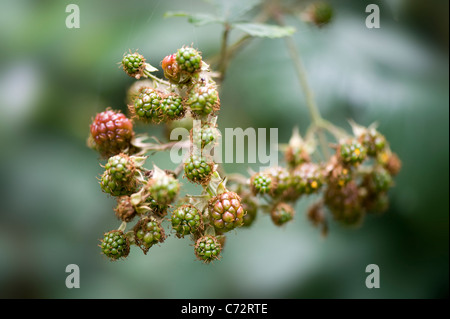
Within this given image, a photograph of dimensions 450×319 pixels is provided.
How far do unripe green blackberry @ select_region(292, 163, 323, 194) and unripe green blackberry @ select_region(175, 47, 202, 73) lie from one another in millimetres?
644

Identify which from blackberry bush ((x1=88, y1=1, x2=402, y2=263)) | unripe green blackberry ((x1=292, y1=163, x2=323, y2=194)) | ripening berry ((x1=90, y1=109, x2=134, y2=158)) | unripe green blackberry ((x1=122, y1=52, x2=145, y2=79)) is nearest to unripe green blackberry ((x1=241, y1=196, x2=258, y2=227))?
blackberry bush ((x1=88, y1=1, x2=402, y2=263))

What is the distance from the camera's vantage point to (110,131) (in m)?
1.64

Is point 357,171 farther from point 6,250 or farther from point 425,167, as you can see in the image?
point 6,250

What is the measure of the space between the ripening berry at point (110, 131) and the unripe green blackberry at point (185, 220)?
0.37 m

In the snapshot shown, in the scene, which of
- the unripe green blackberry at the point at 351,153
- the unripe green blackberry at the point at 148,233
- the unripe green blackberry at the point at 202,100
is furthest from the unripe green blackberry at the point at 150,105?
the unripe green blackberry at the point at 351,153

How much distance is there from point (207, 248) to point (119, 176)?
39cm

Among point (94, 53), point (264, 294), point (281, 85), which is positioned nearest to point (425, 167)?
point (281, 85)

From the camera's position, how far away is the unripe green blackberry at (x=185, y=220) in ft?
Answer: 4.85

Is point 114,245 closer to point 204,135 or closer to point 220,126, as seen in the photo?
→ point 204,135

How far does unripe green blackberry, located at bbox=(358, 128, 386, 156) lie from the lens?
6.35ft

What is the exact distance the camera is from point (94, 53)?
262cm

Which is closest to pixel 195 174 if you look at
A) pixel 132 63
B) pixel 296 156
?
pixel 132 63

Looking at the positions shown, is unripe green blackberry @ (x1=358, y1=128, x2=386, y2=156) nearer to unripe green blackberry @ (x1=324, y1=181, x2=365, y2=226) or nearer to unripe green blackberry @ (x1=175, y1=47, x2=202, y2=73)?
unripe green blackberry @ (x1=324, y1=181, x2=365, y2=226)

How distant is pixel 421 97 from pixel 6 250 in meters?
2.70
